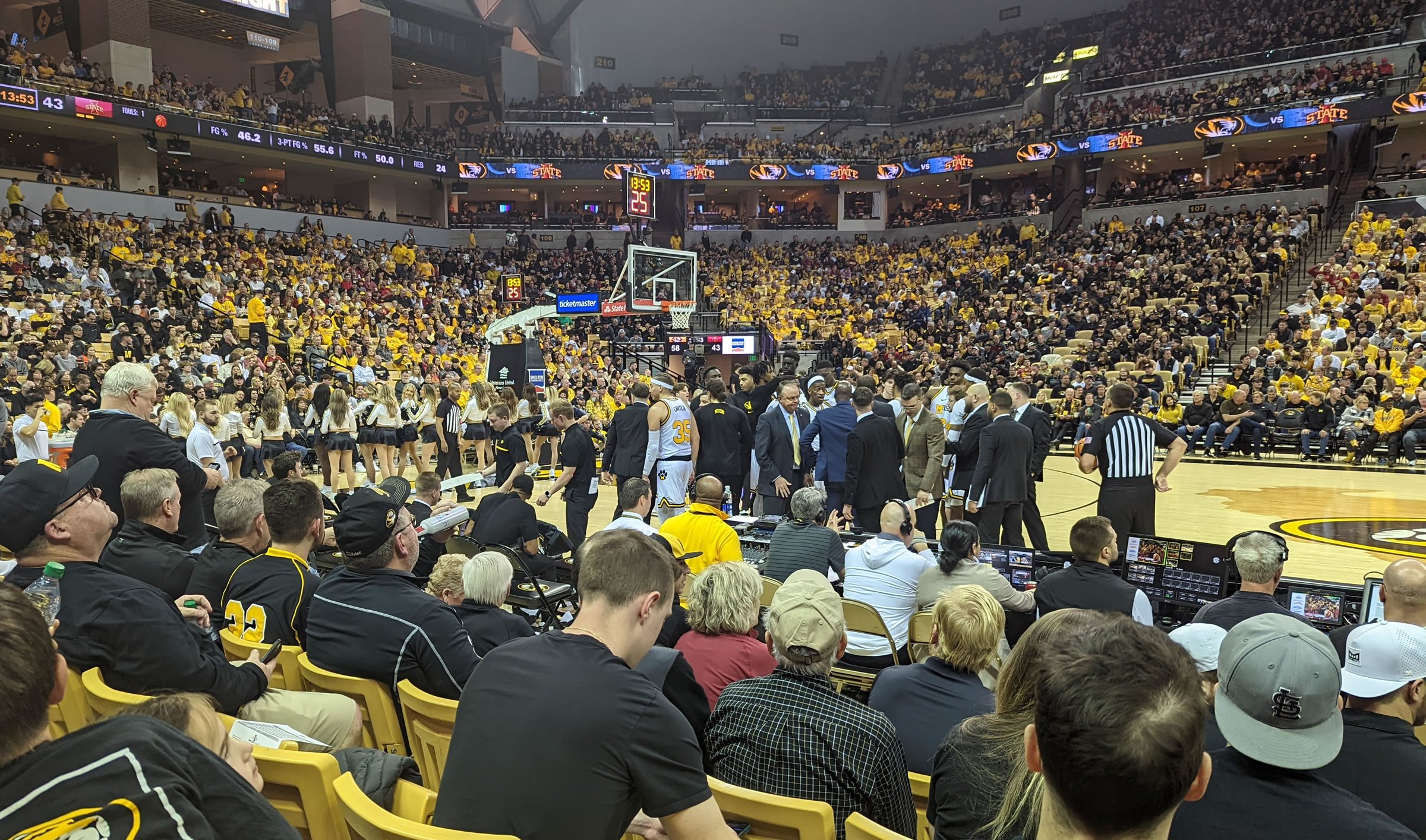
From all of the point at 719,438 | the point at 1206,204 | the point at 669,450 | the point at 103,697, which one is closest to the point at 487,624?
the point at 103,697

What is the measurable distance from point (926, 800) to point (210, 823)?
204 cm

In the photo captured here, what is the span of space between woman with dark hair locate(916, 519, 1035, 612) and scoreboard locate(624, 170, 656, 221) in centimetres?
2057

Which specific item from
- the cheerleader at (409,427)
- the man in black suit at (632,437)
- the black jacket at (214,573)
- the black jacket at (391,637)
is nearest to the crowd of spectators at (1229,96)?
the cheerleader at (409,427)

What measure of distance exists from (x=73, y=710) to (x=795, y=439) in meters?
6.79

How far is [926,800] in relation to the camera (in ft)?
8.65

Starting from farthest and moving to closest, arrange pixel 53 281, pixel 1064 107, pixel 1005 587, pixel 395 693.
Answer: pixel 1064 107 → pixel 53 281 → pixel 1005 587 → pixel 395 693

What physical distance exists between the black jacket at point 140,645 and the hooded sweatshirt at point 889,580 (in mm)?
3119

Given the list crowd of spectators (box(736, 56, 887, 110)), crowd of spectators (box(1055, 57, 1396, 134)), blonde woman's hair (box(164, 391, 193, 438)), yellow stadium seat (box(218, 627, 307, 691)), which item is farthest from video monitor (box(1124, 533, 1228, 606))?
crowd of spectators (box(736, 56, 887, 110))

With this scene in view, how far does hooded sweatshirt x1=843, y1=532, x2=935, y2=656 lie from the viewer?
489 centimetres

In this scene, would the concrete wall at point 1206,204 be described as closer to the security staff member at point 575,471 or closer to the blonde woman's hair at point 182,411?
the security staff member at point 575,471

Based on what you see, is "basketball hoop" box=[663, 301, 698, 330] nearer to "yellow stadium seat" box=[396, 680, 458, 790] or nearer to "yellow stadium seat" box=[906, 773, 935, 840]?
"yellow stadium seat" box=[396, 680, 458, 790]

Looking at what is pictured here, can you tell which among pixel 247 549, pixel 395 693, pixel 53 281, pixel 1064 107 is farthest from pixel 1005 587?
pixel 1064 107

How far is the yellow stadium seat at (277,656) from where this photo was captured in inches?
126

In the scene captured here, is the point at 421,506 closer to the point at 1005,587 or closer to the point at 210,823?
the point at 1005,587
